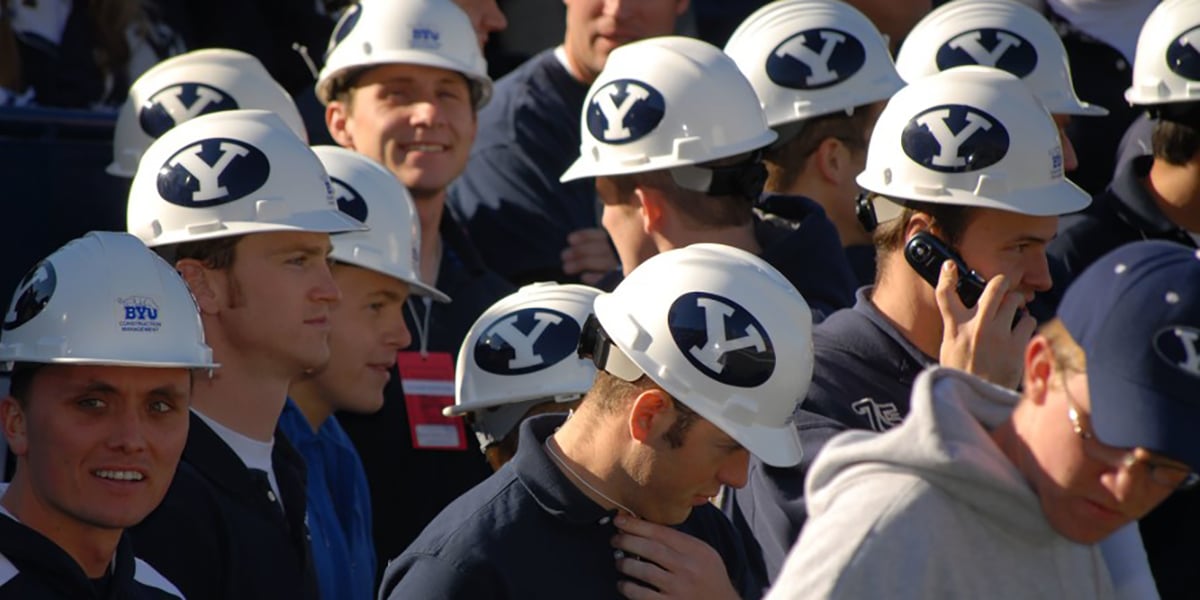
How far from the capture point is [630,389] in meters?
4.80

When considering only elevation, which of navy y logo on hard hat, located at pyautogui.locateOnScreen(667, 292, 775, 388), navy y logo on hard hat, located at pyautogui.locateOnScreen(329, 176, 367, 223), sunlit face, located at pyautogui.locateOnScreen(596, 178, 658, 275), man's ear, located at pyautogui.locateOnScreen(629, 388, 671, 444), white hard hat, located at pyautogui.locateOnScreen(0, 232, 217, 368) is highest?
white hard hat, located at pyautogui.locateOnScreen(0, 232, 217, 368)

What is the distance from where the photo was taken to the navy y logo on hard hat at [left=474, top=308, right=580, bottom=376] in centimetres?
624

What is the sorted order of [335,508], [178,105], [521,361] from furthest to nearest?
1. [178,105]
2. [335,508]
3. [521,361]

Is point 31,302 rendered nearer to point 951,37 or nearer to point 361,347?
point 361,347

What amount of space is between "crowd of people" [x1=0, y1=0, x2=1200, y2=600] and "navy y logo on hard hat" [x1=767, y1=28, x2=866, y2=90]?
1 cm

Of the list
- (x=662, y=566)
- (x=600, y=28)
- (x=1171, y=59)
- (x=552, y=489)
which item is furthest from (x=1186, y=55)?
(x=552, y=489)

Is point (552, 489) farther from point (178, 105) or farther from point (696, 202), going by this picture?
point (178, 105)

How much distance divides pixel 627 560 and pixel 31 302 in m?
1.58

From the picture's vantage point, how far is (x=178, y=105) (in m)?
7.46

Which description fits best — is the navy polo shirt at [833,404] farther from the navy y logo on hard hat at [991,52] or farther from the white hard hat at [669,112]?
the navy y logo on hard hat at [991,52]

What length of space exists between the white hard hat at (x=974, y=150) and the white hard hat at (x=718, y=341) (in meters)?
1.21

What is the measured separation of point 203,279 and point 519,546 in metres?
1.75

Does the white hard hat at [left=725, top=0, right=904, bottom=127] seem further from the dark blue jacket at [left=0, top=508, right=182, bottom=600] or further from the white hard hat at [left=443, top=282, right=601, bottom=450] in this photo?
the dark blue jacket at [left=0, top=508, right=182, bottom=600]

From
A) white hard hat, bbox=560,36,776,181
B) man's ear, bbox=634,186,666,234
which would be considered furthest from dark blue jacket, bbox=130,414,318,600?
white hard hat, bbox=560,36,776,181
